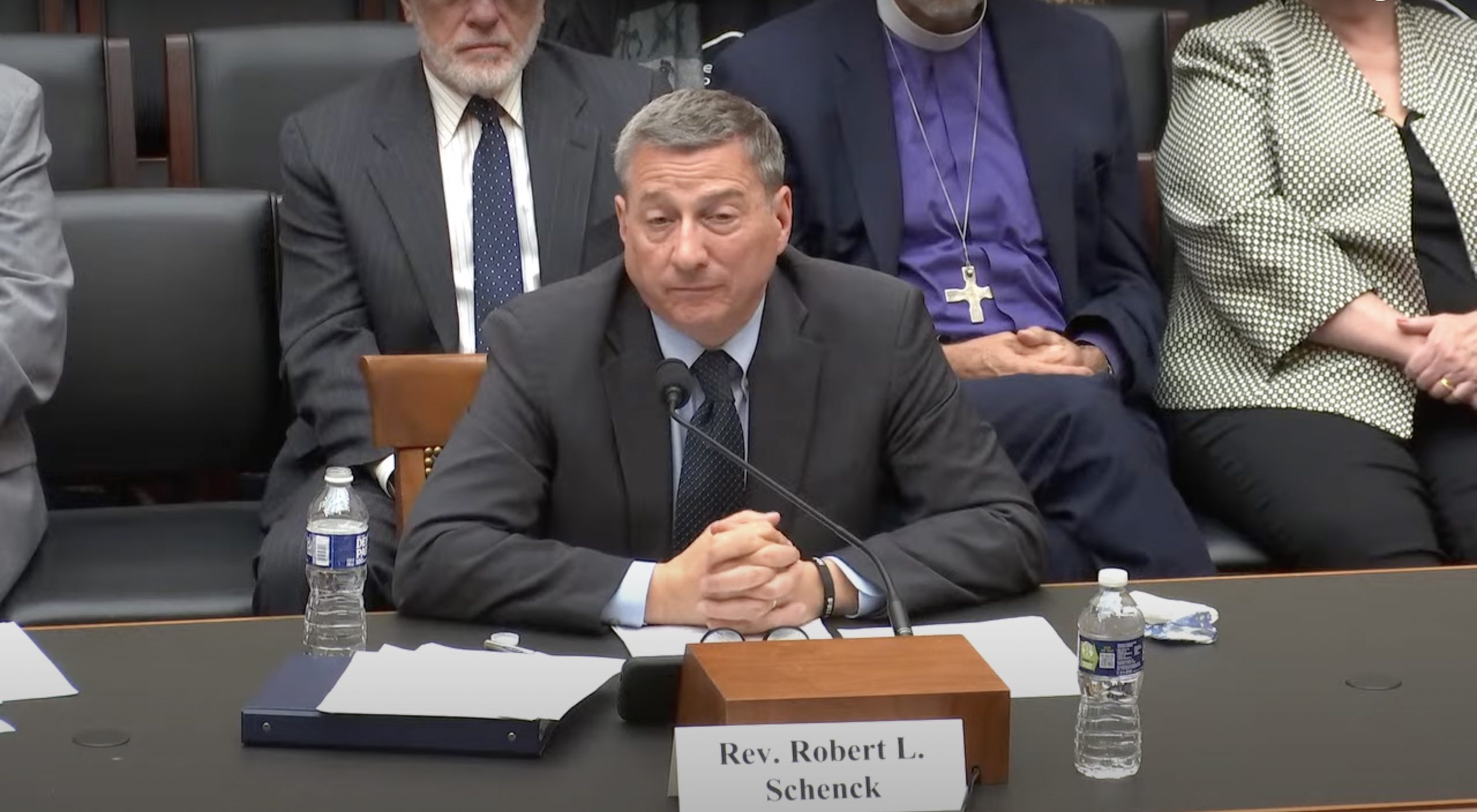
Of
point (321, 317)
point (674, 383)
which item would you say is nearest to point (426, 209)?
point (321, 317)

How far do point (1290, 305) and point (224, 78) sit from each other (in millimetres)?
1676

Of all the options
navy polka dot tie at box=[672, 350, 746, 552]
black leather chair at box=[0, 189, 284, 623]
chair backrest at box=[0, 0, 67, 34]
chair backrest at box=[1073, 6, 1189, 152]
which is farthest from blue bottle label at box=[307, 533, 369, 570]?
chair backrest at box=[0, 0, 67, 34]

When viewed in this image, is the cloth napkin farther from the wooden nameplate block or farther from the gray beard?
the gray beard

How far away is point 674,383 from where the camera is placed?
203cm

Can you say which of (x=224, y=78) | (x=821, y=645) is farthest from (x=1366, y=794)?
(x=224, y=78)

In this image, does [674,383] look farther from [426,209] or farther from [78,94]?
[78,94]

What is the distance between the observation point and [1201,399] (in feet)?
10.5

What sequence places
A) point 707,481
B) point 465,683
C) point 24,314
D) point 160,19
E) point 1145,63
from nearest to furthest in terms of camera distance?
point 465,683
point 707,481
point 24,314
point 1145,63
point 160,19

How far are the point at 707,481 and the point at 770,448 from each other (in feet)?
0.27

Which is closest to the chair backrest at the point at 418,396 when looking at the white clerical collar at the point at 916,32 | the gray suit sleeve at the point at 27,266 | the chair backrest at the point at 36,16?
the gray suit sleeve at the point at 27,266

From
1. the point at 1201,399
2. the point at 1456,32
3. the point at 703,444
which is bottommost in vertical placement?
the point at 1201,399

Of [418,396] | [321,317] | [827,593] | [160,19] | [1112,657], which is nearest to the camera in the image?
[1112,657]

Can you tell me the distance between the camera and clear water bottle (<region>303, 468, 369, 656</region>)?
1.94m

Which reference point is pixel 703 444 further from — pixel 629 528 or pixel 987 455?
pixel 987 455
